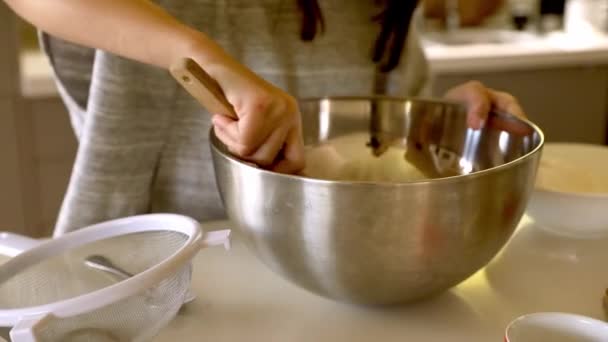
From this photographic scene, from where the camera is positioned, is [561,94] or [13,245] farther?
[561,94]

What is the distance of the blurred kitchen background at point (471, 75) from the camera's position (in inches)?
60.4

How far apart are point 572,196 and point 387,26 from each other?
1.09ft

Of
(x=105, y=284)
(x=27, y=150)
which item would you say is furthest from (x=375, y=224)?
(x=27, y=150)

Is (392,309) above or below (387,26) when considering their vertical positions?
below

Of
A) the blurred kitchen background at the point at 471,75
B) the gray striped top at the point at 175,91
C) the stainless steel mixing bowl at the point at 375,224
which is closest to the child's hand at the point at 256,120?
the stainless steel mixing bowl at the point at 375,224

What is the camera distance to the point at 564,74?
180 cm

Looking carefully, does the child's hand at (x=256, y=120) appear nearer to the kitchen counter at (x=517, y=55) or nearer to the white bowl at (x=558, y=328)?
the white bowl at (x=558, y=328)

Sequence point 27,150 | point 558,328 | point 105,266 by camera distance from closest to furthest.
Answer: point 558,328 → point 105,266 → point 27,150

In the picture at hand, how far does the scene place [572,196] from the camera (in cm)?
71

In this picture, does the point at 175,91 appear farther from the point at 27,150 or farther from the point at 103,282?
the point at 27,150

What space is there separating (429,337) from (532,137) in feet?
0.77

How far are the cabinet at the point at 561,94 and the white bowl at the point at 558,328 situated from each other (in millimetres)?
1222

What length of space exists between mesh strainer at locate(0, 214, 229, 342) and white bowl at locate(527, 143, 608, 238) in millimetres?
376

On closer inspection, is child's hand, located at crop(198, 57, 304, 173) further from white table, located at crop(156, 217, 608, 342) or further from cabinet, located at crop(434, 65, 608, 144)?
cabinet, located at crop(434, 65, 608, 144)
